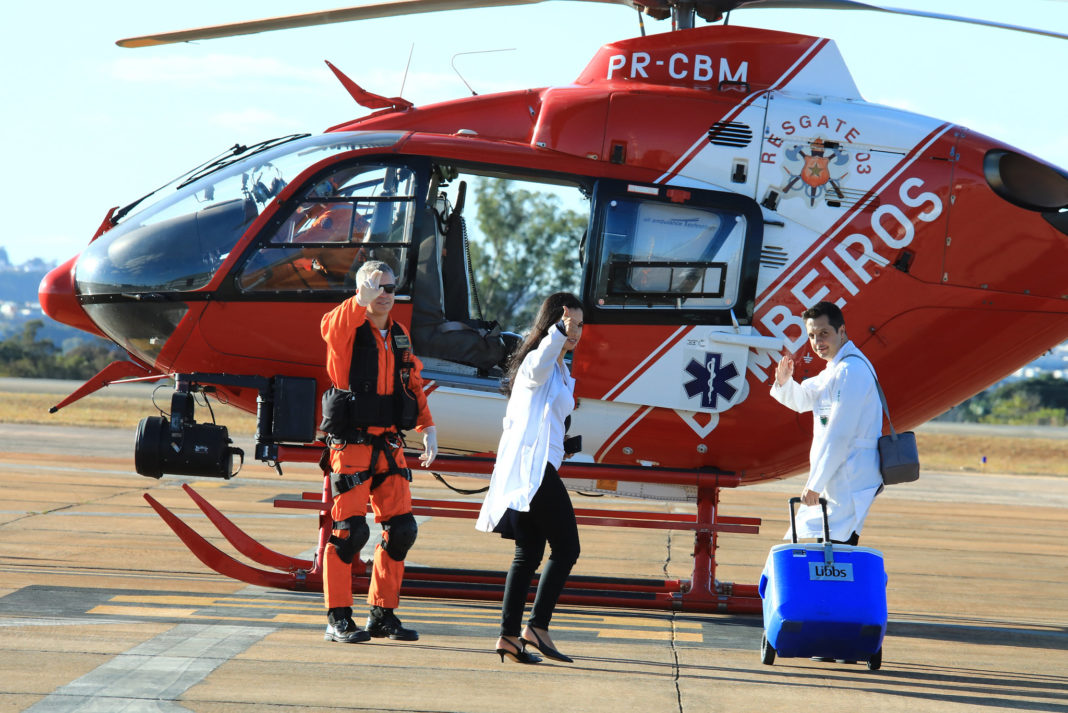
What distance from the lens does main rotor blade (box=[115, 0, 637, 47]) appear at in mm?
7504

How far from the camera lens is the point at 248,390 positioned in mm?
7875

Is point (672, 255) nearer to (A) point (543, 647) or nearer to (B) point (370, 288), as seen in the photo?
(B) point (370, 288)

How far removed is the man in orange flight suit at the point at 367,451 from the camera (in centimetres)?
596

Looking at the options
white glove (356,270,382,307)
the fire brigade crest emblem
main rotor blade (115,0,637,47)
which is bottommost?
white glove (356,270,382,307)

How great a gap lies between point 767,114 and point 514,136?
1755 mm

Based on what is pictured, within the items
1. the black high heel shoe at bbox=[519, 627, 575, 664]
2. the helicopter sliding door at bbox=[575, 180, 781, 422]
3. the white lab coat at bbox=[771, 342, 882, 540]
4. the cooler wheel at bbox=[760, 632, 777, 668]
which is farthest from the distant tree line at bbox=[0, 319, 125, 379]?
the white lab coat at bbox=[771, 342, 882, 540]

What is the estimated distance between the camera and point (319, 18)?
766 cm

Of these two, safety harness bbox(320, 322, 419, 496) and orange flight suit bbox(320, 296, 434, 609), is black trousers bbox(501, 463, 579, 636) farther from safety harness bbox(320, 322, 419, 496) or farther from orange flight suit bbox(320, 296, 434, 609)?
safety harness bbox(320, 322, 419, 496)

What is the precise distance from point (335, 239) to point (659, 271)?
2179mm

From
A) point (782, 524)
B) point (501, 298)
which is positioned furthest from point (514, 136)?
point (501, 298)

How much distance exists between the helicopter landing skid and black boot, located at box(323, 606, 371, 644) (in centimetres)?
130

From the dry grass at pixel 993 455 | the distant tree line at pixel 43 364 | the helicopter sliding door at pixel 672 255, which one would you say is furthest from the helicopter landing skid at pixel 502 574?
the distant tree line at pixel 43 364

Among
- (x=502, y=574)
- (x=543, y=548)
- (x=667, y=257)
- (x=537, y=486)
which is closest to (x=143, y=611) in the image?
(x=502, y=574)

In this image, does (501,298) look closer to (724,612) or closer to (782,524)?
(782,524)
